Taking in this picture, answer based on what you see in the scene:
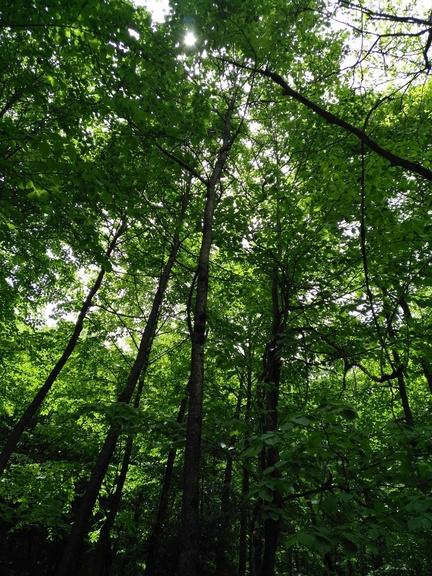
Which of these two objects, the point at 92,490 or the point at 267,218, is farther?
the point at 92,490

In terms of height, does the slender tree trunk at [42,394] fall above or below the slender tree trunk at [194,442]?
above

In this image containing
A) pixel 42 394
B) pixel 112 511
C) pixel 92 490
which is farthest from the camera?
pixel 112 511

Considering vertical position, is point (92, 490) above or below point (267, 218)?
below

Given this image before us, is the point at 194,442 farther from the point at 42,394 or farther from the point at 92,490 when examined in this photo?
the point at 42,394

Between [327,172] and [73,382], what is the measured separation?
1333cm

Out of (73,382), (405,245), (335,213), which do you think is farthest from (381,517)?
(73,382)

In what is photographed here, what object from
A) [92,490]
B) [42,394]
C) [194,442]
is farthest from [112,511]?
[194,442]

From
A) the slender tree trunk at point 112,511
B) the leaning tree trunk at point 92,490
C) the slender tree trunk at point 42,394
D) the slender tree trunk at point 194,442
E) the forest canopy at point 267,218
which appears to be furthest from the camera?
the slender tree trunk at point 112,511

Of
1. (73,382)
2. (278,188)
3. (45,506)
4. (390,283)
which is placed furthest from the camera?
(73,382)

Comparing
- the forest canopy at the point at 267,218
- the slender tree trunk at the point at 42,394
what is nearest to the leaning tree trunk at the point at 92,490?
the forest canopy at the point at 267,218

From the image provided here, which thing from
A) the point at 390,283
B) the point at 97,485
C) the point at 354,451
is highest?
the point at 390,283

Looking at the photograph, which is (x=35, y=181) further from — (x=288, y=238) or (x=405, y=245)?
(x=405, y=245)

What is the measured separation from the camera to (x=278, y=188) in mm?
6539

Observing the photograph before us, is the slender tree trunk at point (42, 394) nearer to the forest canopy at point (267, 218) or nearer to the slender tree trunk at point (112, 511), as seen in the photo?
the forest canopy at point (267, 218)
